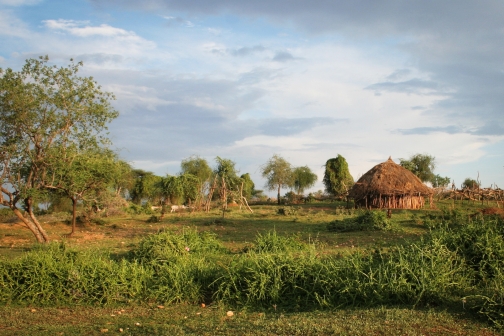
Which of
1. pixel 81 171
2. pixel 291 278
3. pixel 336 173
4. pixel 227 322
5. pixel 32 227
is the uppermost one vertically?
pixel 336 173

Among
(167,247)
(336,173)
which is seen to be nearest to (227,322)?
(167,247)

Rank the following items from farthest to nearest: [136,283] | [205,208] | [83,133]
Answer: [205,208], [83,133], [136,283]

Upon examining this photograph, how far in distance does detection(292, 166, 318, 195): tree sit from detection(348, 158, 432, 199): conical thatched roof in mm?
20092

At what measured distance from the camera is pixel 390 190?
88.1ft

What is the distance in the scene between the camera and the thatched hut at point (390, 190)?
2712cm

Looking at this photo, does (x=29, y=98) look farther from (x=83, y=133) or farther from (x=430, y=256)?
(x=430, y=256)

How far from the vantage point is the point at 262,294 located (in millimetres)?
6551

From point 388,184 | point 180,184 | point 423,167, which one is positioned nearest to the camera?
point 180,184

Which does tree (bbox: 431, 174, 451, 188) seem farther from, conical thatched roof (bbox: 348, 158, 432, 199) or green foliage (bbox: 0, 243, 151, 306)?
green foliage (bbox: 0, 243, 151, 306)

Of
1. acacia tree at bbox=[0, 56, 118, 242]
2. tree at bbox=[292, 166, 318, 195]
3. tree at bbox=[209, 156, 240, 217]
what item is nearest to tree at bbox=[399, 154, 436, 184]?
tree at bbox=[292, 166, 318, 195]

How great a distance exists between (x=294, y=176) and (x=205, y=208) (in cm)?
2256

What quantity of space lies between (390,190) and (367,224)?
37.9 ft

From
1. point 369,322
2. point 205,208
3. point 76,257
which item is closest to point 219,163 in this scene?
point 205,208

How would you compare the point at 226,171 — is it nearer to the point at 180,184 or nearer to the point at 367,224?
the point at 180,184
